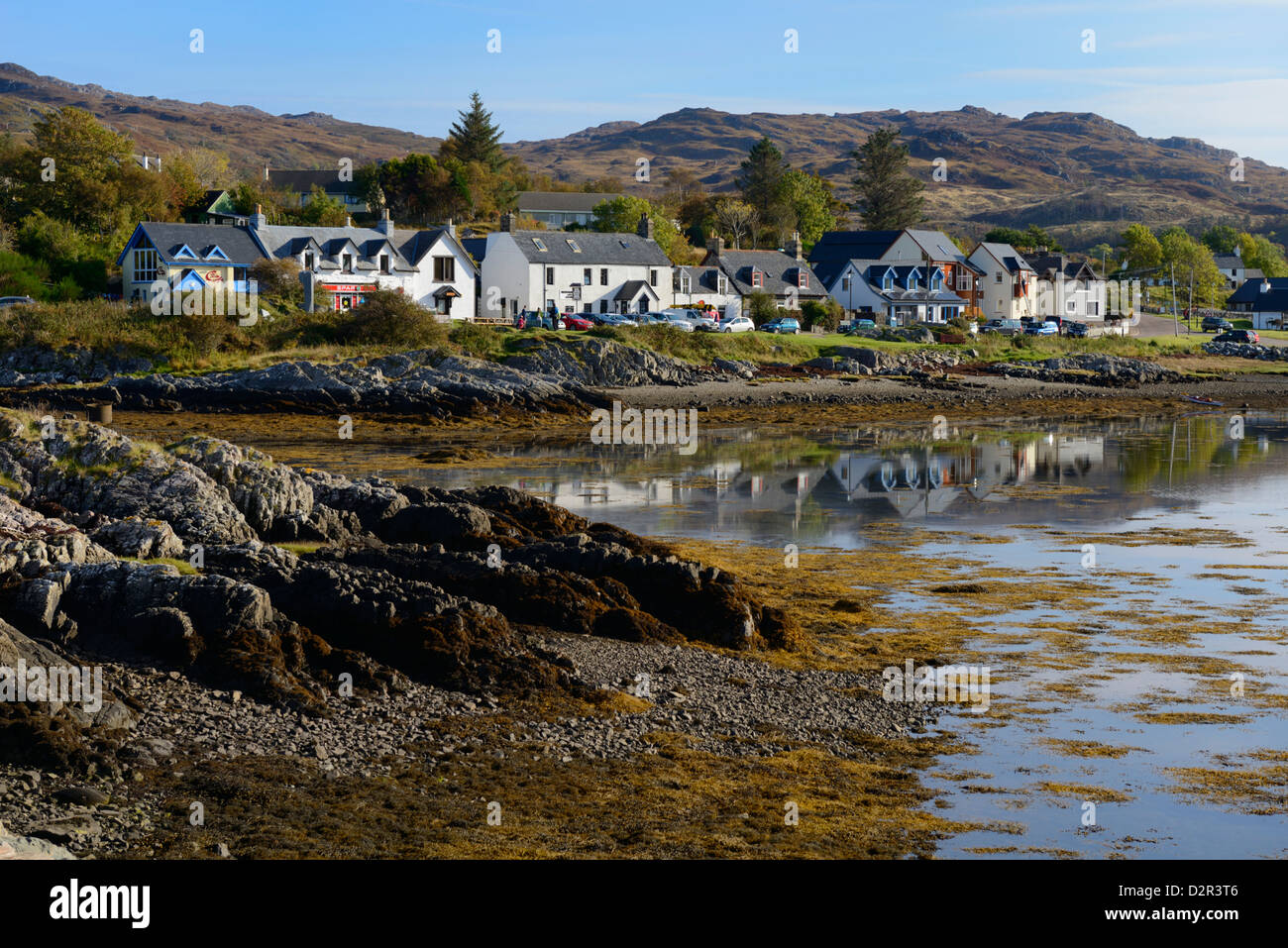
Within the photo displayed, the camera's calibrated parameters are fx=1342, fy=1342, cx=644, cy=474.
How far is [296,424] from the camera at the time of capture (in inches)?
1783

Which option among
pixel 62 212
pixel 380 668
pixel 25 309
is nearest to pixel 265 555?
pixel 380 668

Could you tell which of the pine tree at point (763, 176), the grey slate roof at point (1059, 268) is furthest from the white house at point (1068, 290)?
the pine tree at point (763, 176)

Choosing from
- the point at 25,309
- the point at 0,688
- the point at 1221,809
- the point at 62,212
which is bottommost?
the point at 1221,809

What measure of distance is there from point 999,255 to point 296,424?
6933cm

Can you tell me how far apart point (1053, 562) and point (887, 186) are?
11390 cm

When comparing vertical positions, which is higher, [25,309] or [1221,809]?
[25,309]

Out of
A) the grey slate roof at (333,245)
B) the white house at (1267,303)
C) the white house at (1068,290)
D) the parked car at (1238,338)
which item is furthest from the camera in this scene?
the white house at (1267,303)

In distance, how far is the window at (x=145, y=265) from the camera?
218ft

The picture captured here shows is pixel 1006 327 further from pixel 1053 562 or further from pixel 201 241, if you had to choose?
pixel 1053 562

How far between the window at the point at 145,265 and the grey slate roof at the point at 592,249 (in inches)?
838

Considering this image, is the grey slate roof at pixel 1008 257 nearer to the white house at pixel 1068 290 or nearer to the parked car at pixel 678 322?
the white house at pixel 1068 290

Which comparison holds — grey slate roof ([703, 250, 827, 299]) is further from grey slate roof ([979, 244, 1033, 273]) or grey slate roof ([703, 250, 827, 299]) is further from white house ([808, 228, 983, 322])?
grey slate roof ([979, 244, 1033, 273])

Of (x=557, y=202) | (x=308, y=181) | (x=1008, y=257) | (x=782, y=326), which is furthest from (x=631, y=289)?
(x=308, y=181)

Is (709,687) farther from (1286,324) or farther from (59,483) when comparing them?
(1286,324)
